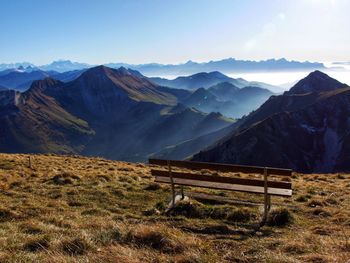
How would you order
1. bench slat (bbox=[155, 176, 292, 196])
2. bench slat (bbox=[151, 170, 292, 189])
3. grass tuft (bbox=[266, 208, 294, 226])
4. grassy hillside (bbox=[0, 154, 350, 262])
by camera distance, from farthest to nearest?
bench slat (bbox=[155, 176, 292, 196]) → bench slat (bbox=[151, 170, 292, 189]) → grass tuft (bbox=[266, 208, 294, 226]) → grassy hillside (bbox=[0, 154, 350, 262])

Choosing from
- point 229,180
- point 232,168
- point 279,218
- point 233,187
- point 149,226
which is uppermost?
point 232,168

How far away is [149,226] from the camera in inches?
366

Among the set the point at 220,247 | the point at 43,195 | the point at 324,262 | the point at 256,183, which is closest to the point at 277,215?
the point at 256,183

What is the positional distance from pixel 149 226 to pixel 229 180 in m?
4.85

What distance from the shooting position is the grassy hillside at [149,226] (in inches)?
306

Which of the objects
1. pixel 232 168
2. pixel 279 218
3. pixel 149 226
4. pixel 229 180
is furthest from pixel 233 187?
pixel 149 226

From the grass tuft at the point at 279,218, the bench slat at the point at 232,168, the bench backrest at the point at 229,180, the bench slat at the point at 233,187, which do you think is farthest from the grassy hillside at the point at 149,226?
the bench slat at the point at 232,168

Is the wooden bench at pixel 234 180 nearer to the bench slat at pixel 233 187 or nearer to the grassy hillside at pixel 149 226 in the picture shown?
the bench slat at pixel 233 187

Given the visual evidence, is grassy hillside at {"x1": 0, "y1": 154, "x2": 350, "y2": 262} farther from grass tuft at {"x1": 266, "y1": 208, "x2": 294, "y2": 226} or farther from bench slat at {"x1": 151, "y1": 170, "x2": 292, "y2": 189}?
bench slat at {"x1": 151, "y1": 170, "x2": 292, "y2": 189}

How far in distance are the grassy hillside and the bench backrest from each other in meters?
0.74

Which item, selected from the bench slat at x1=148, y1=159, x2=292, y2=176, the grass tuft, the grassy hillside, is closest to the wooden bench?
the bench slat at x1=148, y1=159, x2=292, y2=176

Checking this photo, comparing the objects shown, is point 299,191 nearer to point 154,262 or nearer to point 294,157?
point 154,262

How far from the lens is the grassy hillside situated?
306 inches

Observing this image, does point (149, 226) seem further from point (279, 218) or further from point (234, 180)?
point (279, 218)
